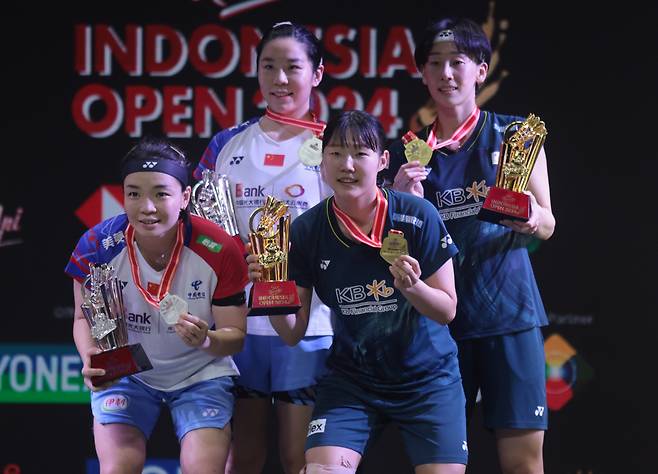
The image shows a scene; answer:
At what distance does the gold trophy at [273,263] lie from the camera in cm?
314

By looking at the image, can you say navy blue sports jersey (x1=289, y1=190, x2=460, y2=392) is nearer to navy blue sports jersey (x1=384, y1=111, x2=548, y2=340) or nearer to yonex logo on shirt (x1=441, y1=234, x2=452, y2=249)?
yonex logo on shirt (x1=441, y1=234, x2=452, y2=249)

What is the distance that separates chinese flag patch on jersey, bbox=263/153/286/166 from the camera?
3631mm

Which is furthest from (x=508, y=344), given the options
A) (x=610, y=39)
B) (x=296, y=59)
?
(x=610, y=39)

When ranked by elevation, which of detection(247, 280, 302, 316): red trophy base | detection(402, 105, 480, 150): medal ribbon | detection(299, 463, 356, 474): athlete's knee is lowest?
detection(299, 463, 356, 474): athlete's knee

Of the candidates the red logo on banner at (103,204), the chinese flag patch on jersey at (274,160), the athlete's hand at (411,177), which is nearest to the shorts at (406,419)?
the athlete's hand at (411,177)

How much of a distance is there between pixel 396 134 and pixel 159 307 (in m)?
1.78

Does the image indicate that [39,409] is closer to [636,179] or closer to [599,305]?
[599,305]

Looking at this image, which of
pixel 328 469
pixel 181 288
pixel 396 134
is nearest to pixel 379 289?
pixel 328 469

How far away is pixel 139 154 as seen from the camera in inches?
135

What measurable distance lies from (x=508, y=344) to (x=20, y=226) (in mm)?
2506

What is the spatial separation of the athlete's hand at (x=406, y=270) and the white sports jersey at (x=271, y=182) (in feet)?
2.30

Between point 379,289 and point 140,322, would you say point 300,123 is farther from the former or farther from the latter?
point 140,322

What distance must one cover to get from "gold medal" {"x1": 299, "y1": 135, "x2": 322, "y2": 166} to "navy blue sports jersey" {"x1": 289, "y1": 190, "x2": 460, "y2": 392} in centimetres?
38

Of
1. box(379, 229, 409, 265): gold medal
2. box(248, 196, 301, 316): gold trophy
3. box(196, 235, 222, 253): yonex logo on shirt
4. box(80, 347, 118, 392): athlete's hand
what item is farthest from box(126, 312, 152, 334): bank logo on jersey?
box(379, 229, 409, 265): gold medal
